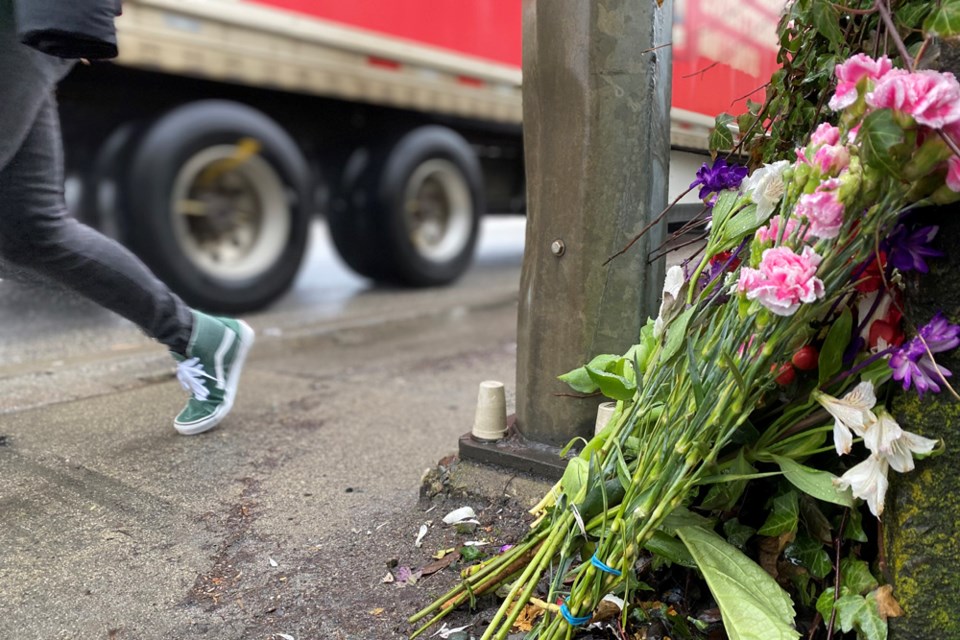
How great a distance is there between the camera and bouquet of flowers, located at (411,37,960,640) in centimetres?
114

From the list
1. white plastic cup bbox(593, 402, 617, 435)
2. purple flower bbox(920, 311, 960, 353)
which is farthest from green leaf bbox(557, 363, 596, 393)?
purple flower bbox(920, 311, 960, 353)

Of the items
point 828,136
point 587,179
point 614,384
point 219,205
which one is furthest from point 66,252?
point 219,205

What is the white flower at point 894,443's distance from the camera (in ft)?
3.97

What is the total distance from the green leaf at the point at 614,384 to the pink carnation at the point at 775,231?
0.39 metres

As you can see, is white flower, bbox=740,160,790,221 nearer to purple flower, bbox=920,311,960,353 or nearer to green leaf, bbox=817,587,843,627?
purple flower, bbox=920,311,960,353

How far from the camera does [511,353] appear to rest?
→ 3.98 meters

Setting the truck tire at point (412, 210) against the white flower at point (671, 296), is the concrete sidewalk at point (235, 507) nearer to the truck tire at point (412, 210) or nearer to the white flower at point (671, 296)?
the white flower at point (671, 296)

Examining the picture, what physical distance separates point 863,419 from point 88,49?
1738 mm

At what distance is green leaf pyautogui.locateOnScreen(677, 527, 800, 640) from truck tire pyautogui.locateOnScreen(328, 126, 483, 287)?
4143 mm

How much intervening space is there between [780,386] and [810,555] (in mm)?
296

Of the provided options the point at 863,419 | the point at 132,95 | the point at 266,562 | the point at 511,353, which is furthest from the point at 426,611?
the point at 132,95

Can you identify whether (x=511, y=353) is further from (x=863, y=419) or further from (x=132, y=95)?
(x=863, y=419)

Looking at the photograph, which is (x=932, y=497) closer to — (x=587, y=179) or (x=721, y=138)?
(x=721, y=138)

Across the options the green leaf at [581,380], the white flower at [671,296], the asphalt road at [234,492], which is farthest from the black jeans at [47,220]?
the white flower at [671,296]
